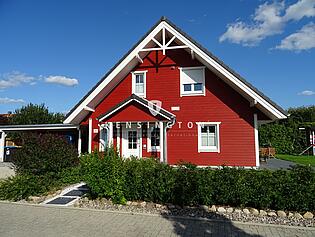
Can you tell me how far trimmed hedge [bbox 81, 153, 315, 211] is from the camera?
667cm

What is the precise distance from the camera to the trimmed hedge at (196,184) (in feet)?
21.9

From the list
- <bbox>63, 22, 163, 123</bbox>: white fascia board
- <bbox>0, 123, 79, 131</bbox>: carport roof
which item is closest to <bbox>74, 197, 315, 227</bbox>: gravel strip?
<bbox>63, 22, 163, 123</bbox>: white fascia board

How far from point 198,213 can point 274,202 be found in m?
1.89

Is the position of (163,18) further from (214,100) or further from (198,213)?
(198,213)

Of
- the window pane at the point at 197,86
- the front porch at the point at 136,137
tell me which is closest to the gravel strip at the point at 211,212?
the front porch at the point at 136,137

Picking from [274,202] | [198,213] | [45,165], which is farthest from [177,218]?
[45,165]

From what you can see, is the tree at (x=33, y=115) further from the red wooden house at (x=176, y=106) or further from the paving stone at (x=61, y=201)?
the paving stone at (x=61, y=201)

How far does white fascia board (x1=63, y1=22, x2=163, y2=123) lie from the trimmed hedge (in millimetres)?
7332

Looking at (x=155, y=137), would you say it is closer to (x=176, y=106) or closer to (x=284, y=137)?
(x=176, y=106)

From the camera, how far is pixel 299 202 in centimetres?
659

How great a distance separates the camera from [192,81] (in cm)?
1472

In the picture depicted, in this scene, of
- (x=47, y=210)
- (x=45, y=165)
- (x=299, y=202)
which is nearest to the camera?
(x=299, y=202)

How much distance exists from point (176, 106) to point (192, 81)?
1.58m

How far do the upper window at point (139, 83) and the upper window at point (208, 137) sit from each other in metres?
3.81
